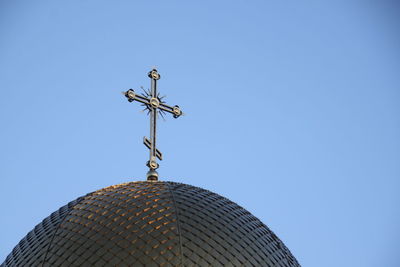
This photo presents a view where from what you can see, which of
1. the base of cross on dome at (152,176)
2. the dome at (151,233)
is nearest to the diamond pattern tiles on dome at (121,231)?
the dome at (151,233)

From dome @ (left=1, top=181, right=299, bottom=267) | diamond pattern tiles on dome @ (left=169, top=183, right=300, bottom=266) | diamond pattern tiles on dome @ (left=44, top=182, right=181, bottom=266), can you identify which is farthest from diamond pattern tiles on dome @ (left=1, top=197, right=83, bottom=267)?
diamond pattern tiles on dome @ (left=169, top=183, right=300, bottom=266)

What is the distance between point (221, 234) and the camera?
21688 mm

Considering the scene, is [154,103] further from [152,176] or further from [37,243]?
[37,243]

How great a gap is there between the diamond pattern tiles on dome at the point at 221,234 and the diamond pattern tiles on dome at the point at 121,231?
0.32m

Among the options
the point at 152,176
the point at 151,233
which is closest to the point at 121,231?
the point at 151,233

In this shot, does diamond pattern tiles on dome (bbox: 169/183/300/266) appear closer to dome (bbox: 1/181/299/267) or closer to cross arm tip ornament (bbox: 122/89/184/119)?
dome (bbox: 1/181/299/267)

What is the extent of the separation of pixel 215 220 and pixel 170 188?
5.10ft

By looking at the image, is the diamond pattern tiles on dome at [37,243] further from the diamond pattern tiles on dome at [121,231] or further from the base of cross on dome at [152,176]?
the base of cross on dome at [152,176]

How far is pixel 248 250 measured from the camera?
21734mm

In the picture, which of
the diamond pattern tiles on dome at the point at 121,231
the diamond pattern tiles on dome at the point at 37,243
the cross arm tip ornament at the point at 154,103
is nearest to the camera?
the diamond pattern tiles on dome at the point at 121,231

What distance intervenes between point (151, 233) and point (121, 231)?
0.67 metres

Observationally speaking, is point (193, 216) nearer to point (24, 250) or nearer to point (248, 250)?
point (248, 250)

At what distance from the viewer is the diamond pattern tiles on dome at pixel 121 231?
2055 cm

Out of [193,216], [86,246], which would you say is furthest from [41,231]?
[193,216]
